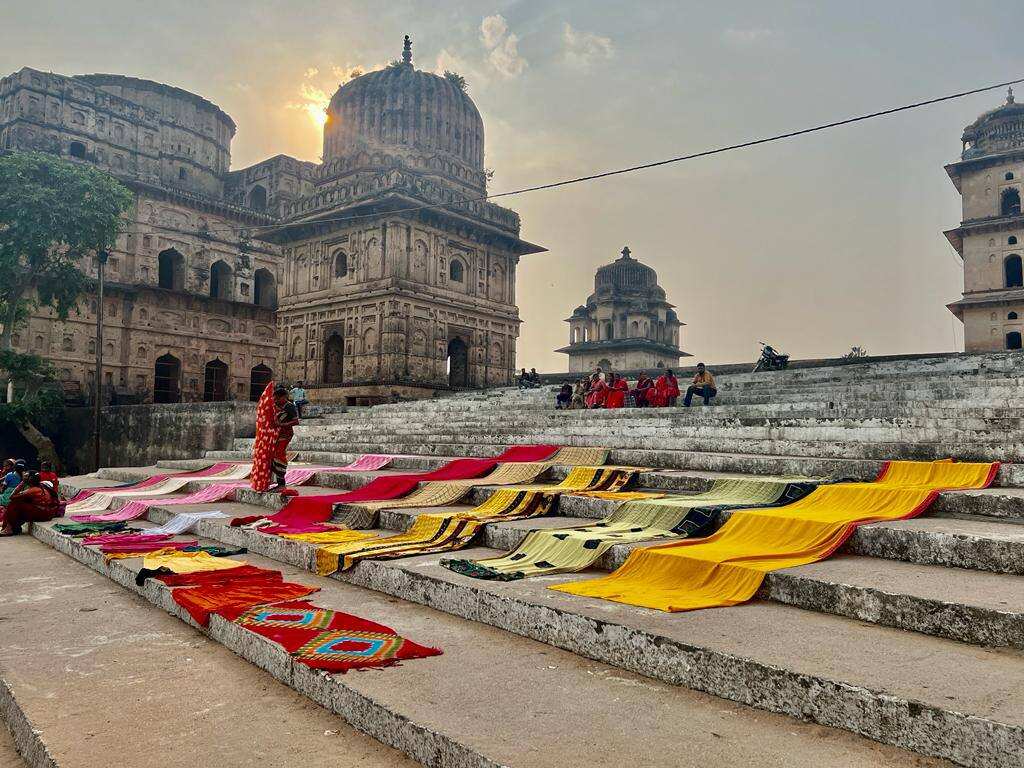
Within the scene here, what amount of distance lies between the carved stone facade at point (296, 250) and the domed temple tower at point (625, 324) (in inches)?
853

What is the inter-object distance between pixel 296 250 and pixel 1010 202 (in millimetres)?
31592

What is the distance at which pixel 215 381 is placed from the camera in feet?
116

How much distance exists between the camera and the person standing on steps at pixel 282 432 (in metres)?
8.94

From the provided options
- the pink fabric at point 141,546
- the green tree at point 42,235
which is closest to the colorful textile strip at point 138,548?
the pink fabric at point 141,546

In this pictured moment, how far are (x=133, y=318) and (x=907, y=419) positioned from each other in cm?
3240

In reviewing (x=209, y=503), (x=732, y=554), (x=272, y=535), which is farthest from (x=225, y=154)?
(x=732, y=554)

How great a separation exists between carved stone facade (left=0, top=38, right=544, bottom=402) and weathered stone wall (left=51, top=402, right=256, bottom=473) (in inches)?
224

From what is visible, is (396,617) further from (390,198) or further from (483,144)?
(483,144)

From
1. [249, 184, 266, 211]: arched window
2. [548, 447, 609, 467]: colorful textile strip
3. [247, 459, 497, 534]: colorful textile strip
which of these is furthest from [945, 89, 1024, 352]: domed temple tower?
[249, 184, 266, 211]: arched window

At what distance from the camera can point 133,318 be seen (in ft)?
107

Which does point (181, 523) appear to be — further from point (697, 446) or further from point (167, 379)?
point (167, 379)

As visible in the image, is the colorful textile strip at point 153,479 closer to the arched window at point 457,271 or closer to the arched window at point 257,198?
the arched window at point 457,271

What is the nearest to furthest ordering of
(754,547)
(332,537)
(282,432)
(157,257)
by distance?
(754,547), (332,537), (282,432), (157,257)

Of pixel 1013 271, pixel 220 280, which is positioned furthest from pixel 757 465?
pixel 220 280
